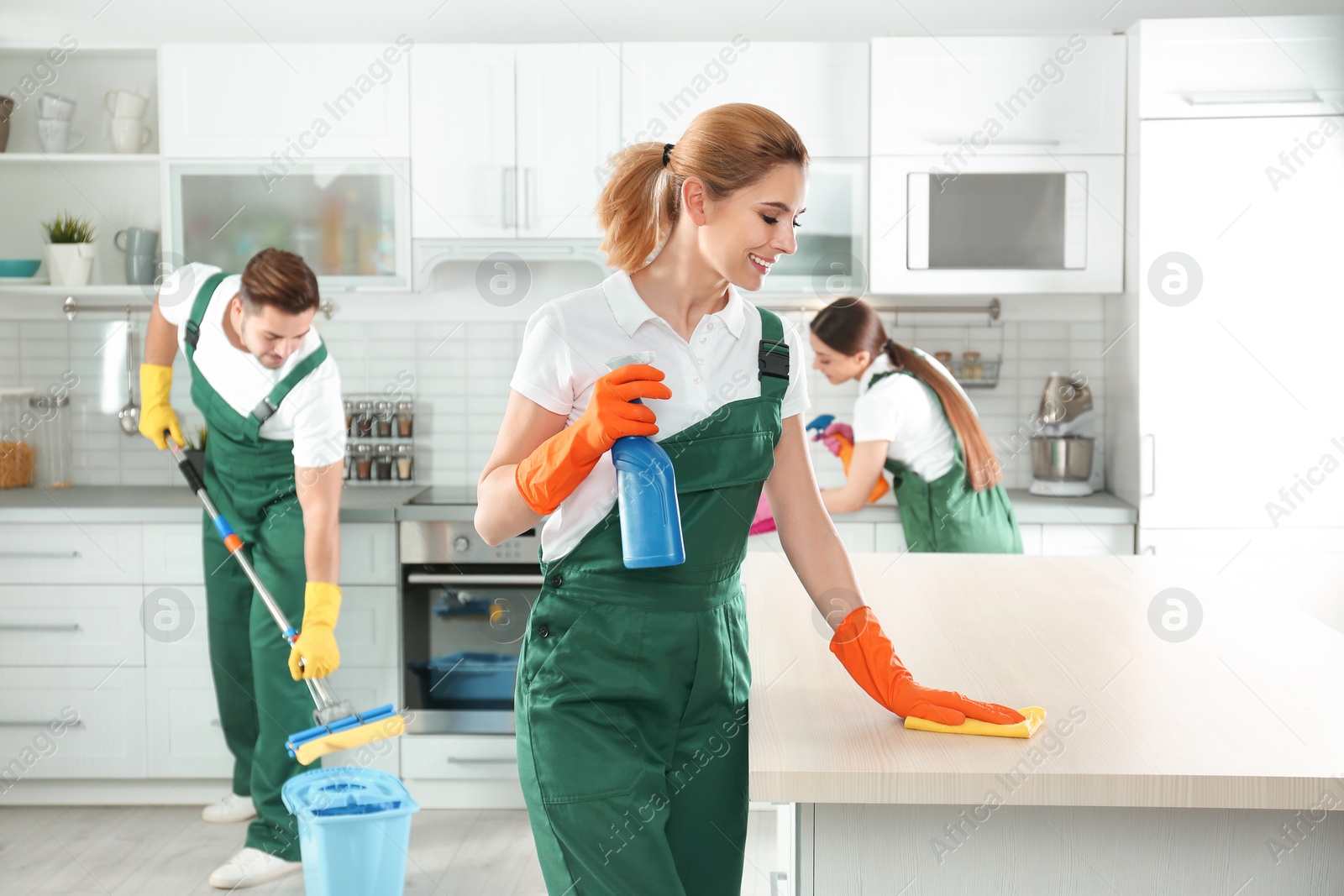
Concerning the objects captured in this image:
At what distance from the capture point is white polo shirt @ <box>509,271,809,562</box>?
126 cm

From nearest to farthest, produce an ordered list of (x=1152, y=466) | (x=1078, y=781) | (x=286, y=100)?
1. (x=1078, y=781)
2. (x=1152, y=466)
3. (x=286, y=100)

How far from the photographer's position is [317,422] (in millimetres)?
2508

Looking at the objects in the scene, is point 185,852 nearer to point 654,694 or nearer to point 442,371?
point 442,371

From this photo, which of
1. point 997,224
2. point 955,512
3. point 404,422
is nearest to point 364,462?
point 404,422

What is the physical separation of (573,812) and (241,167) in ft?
8.41

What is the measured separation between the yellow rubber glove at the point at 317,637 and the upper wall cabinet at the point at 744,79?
152 centimetres

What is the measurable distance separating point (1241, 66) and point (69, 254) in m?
3.29

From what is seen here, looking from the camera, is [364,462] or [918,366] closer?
[918,366]

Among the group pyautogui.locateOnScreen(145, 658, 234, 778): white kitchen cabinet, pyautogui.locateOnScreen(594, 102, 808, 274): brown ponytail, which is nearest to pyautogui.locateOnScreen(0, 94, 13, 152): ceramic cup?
pyautogui.locateOnScreen(145, 658, 234, 778): white kitchen cabinet

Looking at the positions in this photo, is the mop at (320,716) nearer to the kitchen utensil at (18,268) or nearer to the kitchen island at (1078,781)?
the kitchen utensil at (18,268)

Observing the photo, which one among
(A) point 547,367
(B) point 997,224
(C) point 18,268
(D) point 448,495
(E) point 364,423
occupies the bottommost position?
(D) point 448,495

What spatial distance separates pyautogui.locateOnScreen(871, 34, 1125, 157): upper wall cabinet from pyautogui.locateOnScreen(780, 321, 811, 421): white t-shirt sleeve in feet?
Answer: 6.39

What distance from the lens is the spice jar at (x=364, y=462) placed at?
3438 millimetres

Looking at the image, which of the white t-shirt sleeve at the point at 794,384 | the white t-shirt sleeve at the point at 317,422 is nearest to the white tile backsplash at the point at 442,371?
the white t-shirt sleeve at the point at 317,422
